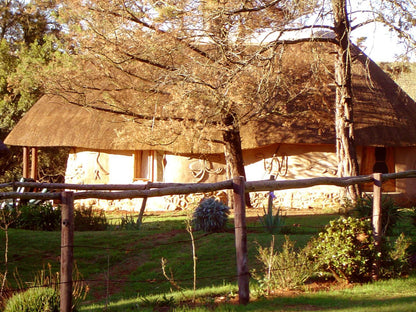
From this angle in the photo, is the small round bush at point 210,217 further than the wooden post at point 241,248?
Yes

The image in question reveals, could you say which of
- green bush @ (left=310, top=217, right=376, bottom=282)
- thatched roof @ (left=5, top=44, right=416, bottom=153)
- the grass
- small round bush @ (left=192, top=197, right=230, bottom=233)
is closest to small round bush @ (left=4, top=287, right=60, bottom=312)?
the grass

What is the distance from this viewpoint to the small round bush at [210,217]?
487 inches

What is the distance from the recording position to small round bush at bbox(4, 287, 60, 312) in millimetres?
5875

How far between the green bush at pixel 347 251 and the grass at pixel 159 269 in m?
0.25

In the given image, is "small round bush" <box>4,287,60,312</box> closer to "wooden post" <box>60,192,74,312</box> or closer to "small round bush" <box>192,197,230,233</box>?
"wooden post" <box>60,192,74,312</box>

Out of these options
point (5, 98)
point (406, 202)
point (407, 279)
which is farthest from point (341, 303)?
point (5, 98)

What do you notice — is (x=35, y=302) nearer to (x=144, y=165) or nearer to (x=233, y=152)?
(x=233, y=152)

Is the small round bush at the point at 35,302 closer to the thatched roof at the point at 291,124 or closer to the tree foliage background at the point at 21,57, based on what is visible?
the thatched roof at the point at 291,124

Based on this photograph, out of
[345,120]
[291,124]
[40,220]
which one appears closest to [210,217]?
[40,220]

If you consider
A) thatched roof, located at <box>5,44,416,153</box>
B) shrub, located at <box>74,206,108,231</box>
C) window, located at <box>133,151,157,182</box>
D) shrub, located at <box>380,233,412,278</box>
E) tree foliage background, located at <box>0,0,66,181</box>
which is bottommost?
shrub, located at <box>380,233,412,278</box>

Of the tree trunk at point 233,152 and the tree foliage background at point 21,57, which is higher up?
the tree foliage background at point 21,57

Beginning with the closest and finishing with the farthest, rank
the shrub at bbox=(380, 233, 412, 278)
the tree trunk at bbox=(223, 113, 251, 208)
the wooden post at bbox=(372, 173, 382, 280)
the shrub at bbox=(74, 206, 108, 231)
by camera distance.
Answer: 1. the wooden post at bbox=(372, 173, 382, 280)
2. the shrub at bbox=(380, 233, 412, 278)
3. the shrub at bbox=(74, 206, 108, 231)
4. the tree trunk at bbox=(223, 113, 251, 208)

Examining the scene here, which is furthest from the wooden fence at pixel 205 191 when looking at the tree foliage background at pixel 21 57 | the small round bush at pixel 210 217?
the tree foliage background at pixel 21 57

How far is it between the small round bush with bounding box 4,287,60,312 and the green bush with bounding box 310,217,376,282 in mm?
3250
